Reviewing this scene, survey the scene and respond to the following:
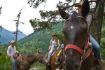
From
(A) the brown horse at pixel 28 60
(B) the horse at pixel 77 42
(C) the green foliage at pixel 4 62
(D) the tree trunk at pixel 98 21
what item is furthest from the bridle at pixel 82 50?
(C) the green foliage at pixel 4 62

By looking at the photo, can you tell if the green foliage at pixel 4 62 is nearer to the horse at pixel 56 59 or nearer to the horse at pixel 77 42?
the horse at pixel 56 59

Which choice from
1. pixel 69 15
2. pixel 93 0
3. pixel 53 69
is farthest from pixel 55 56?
pixel 69 15

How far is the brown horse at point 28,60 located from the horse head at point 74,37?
17.3 metres

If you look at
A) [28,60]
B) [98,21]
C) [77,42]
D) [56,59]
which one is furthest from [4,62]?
[77,42]

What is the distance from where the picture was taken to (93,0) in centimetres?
2428

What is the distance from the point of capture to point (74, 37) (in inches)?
311

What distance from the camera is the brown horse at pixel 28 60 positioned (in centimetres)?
2563

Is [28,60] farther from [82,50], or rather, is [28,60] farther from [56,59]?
[82,50]

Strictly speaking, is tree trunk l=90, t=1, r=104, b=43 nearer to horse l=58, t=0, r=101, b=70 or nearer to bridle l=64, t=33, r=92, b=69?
horse l=58, t=0, r=101, b=70

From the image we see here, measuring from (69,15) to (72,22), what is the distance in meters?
0.25

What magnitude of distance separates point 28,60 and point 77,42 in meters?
18.4

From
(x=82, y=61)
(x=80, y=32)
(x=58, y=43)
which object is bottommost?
(x=58, y=43)

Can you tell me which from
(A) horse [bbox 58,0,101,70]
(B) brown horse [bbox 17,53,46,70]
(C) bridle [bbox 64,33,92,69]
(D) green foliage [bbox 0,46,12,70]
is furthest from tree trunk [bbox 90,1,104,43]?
(C) bridle [bbox 64,33,92,69]

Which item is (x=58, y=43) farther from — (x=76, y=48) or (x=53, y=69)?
(x=76, y=48)
